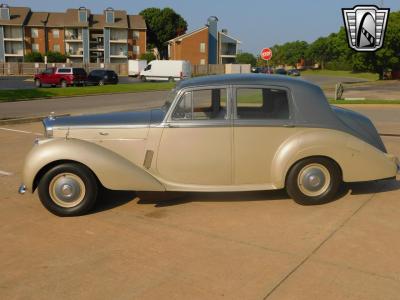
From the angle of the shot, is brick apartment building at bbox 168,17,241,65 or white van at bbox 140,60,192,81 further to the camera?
brick apartment building at bbox 168,17,241,65

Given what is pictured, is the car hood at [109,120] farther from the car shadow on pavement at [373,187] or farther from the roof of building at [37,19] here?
the roof of building at [37,19]

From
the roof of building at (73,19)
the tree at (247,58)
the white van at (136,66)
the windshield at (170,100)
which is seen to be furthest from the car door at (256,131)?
the tree at (247,58)

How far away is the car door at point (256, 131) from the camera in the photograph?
530 cm

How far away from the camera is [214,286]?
11.5 feet

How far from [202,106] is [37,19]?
8091cm

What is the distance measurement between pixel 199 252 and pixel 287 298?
1.07 meters

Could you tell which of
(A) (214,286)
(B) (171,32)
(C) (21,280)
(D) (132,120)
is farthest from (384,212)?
(B) (171,32)

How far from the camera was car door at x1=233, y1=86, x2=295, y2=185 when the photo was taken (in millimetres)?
5297

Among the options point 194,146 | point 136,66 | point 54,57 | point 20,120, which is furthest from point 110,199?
point 54,57

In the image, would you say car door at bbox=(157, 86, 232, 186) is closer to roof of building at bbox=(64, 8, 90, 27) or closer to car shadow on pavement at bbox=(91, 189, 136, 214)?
car shadow on pavement at bbox=(91, 189, 136, 214)

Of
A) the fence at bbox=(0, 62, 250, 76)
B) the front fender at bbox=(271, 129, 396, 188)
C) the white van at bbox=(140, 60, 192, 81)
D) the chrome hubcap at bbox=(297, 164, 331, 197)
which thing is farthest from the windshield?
the fence at bbox=(0, 62, 250, 76)

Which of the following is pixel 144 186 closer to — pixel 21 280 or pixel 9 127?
pixel 21 280

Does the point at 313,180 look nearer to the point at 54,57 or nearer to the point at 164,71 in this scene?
the point at 164,71

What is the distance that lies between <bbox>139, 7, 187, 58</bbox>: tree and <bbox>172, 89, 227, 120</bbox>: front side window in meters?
88.0
